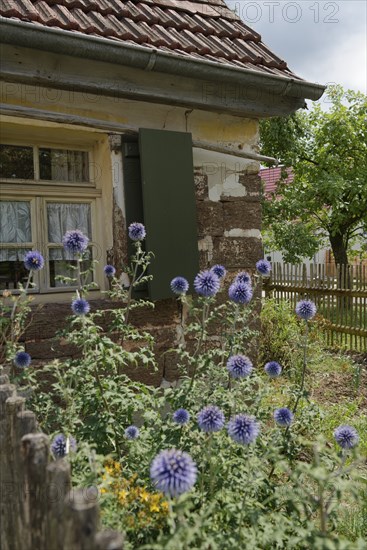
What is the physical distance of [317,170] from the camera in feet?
42.9

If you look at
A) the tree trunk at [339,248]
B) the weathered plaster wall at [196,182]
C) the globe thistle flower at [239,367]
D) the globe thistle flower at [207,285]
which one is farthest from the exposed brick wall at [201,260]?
the tree trunk at [339,248]

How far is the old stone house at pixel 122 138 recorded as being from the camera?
3.41 metres

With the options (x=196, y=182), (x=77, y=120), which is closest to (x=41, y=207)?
(x=77, y=120)

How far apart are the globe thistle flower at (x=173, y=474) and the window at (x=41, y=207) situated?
2.20m

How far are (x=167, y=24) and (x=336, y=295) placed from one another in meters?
5.64

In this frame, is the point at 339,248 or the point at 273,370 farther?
the point at 339,248

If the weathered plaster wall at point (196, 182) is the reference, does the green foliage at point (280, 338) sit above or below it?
below

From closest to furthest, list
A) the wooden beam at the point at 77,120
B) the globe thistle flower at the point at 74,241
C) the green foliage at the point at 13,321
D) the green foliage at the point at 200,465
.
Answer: the green foliage at the point at 200,465 < the green foliage at the point at 13,321 < the globe thistle flower at the point at 74,241 < the wooden beam at the point at 77,120

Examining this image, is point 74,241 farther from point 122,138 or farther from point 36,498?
point 36,498

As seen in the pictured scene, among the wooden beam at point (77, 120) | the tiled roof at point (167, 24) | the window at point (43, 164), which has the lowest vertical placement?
the window at point (43, 164)

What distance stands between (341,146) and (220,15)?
8.99 metres

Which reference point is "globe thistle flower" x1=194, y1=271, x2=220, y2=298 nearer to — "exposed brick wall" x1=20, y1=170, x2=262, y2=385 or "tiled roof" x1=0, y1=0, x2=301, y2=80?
"exposed brick wall" x1=20, y1=170, x2=262, y2=385

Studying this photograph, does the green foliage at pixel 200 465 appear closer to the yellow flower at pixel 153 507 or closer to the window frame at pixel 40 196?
the yellow flower at pixel 153 507

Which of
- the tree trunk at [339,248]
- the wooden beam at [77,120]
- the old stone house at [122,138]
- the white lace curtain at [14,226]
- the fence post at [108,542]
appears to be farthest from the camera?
the tree trunk at [339,248]
